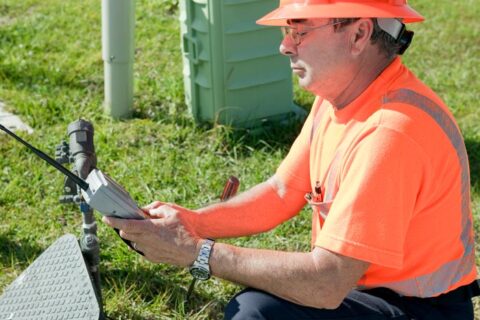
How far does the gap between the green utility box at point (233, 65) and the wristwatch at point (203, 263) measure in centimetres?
232

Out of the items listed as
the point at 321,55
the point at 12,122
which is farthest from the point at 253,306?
the point at 12,122

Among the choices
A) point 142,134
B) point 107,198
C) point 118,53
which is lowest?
point 142,134

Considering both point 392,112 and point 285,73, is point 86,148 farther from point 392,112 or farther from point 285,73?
point 285,73

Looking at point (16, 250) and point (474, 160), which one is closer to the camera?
point (16, 250)

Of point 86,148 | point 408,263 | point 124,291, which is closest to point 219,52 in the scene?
point 124,291

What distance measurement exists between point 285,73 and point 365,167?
2.72 meters

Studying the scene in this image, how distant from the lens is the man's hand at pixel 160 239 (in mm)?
2316

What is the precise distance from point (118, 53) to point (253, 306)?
8.85 ft

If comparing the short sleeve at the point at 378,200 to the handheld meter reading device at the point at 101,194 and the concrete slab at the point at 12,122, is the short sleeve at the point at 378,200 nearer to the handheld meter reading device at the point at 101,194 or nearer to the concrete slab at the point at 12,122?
the handheld meter reading device at the point at 101,194

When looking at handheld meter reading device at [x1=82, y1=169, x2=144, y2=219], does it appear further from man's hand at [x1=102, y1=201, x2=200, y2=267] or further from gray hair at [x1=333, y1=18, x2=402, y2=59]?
gray hair at [x1=333, y1=18, x2=402, y2=59]

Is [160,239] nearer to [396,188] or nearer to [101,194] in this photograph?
[101,194]

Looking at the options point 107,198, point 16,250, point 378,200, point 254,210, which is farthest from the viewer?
point 16,250

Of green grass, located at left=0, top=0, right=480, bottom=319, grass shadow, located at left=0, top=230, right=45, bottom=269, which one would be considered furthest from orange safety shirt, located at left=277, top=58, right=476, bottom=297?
grass shadow, located at left=0, top=230, right=45, bottom=269

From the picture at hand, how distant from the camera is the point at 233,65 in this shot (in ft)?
15.1
